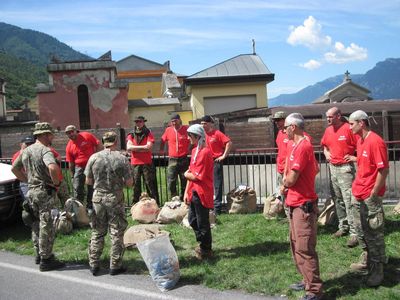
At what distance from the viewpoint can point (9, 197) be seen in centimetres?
819

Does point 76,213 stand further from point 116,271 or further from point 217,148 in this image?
point 217,148

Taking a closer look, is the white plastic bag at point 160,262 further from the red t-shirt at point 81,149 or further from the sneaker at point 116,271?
the red t-shirt at point 81,149

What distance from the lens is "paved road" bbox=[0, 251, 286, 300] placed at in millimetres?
5109

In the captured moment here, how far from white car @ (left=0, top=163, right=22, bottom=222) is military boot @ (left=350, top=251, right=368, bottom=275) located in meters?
6.11

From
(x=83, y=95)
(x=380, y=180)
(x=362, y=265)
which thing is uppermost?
(x=83, y=95)

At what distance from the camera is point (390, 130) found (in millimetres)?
10734

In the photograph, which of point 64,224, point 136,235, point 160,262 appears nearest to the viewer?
point 160,262

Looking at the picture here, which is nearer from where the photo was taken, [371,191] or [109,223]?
[371,191]

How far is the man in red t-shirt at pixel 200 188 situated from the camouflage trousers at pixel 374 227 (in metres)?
2.06

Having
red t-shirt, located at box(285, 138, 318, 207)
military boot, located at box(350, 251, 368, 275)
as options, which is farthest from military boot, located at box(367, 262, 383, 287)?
red t-shirt, located at box(285, 138, 318, 207)

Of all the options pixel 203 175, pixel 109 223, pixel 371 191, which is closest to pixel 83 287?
pixel 109 223

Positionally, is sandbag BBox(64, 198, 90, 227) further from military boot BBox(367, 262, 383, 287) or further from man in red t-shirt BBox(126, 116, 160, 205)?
military boot BBox(367, 262, 383, 287)

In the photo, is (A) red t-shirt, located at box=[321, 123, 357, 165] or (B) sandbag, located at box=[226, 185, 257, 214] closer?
(A) red t-shirt, located at box=[321, 123, 357, 165]

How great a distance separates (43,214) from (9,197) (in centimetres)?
244
